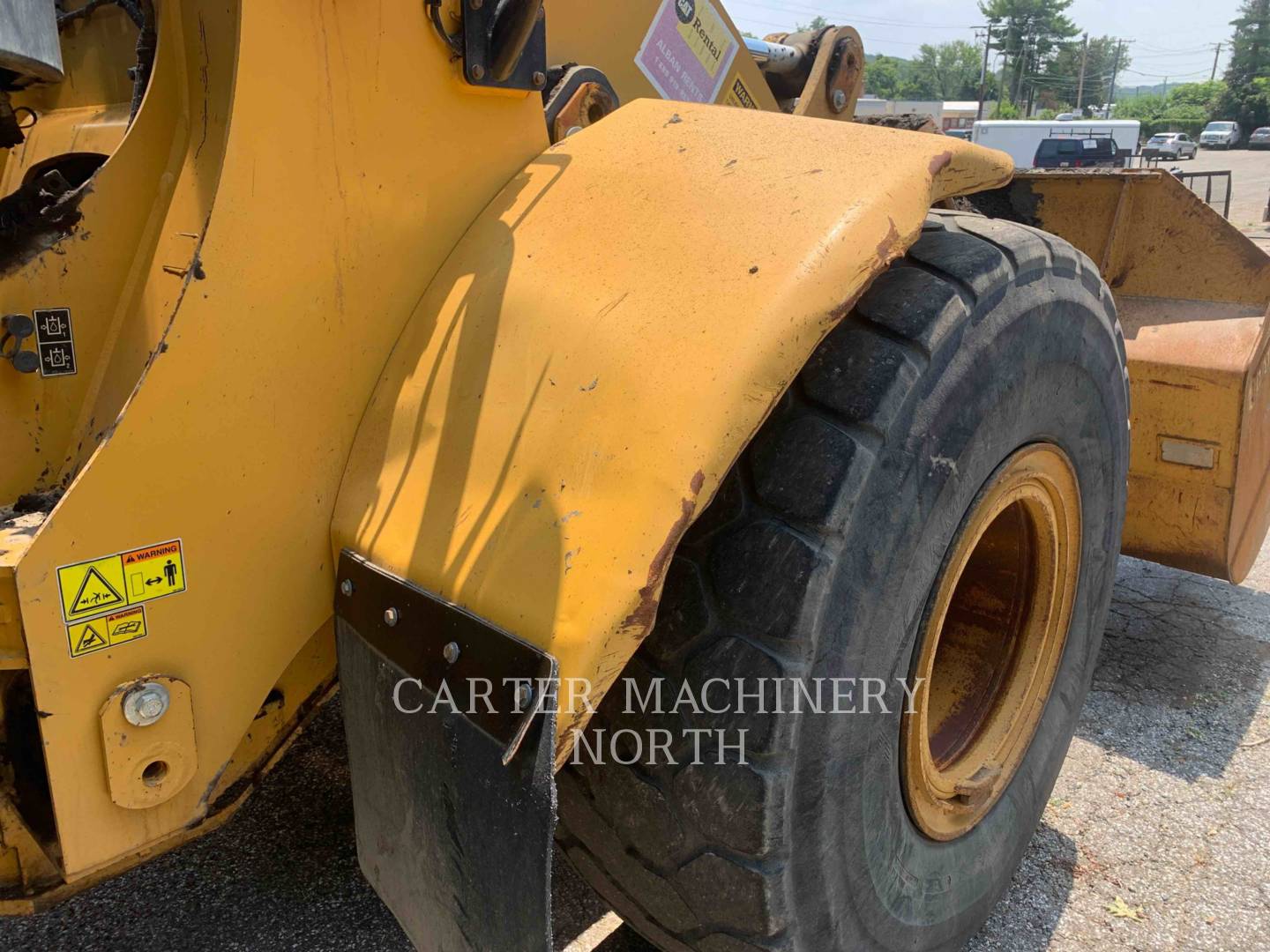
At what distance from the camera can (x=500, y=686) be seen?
1255 millimetres

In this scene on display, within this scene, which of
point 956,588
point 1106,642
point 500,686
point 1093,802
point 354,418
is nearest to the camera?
point 500,686

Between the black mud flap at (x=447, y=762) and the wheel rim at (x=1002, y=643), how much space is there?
87cm

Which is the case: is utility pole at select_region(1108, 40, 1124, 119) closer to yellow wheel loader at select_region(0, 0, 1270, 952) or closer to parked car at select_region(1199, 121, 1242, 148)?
parked car at select_region(1199, 121, 1242, 148)

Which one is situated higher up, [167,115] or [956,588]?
[167,115]

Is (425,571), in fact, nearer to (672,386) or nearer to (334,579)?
(334,579)

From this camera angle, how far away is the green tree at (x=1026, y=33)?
80688 millimetres

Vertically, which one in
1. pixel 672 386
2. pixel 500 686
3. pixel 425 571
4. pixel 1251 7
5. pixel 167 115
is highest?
pixel 1251 7

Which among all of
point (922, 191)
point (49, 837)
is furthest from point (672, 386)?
point (49, 837)

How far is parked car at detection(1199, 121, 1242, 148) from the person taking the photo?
177 ft

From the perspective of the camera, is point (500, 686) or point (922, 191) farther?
point (922, 191)

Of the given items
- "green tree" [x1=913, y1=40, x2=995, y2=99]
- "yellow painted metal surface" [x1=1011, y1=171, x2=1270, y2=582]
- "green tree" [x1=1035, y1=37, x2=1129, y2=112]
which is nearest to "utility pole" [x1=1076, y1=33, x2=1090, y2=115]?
"green tree" [x1=1035, y1=37, x2=1129, y2=112]

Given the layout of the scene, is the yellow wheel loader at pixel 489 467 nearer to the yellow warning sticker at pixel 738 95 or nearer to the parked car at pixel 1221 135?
the yellow warning sticker at pixel 738 95

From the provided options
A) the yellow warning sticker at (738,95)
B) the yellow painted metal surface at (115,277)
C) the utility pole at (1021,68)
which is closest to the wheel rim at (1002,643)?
the yellow painted metal surface at (115,277)

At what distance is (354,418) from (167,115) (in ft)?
1.77
